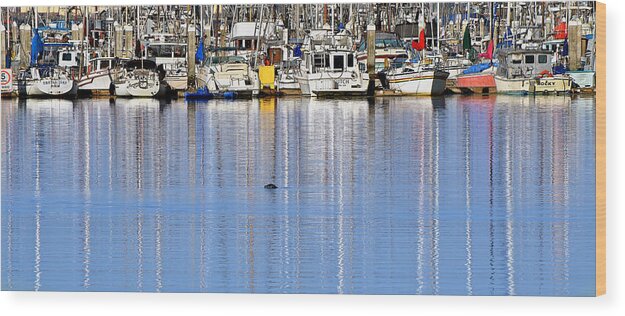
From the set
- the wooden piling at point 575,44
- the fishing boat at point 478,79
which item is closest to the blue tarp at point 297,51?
the fishing boat at point 478,79

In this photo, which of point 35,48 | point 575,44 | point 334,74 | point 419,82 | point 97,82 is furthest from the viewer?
point 334,74

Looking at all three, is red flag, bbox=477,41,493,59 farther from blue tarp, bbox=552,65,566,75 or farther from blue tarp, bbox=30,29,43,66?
blue tarp, bbox=30,29,43,66

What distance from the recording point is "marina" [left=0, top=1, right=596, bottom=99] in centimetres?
1767

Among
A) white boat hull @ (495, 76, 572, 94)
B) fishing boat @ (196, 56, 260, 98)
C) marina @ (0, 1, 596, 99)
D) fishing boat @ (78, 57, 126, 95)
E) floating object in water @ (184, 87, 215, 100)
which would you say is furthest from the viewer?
floating object in water @ (184, 87, 215, 100)

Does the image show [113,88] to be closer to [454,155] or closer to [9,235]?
[9,235]

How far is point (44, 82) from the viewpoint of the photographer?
1869cm

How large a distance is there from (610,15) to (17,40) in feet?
17.7

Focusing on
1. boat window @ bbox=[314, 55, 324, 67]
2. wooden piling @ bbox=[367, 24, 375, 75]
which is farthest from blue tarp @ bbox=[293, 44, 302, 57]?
wooden piling @ bbox=[367, 24, 375, 75]

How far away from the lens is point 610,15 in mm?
16797

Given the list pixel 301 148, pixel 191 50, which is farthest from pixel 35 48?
pixel 301 148

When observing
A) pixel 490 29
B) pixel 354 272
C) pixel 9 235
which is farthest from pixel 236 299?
pixel 490 29

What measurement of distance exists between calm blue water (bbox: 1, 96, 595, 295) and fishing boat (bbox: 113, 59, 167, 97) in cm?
13

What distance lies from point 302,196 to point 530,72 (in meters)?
2.50

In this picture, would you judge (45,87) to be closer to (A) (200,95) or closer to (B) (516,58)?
(A) (200,95)
